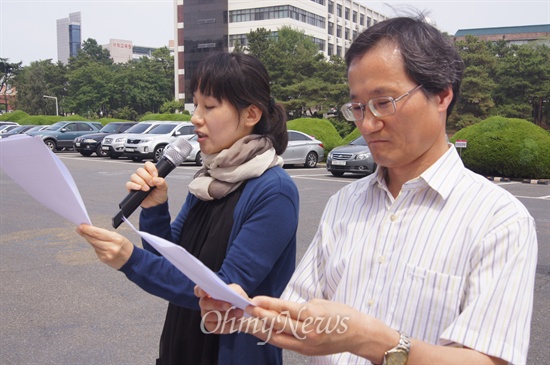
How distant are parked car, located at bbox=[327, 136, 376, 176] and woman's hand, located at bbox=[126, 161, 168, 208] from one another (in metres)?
12.3

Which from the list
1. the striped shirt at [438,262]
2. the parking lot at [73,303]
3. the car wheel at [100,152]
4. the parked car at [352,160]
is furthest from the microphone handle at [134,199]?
the car wheel at [100,152]

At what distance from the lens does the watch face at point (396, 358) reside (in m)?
1.11

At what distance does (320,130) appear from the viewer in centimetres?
2156

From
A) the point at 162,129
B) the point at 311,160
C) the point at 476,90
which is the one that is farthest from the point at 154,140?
the point at 476,90

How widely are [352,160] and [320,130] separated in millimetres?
7264

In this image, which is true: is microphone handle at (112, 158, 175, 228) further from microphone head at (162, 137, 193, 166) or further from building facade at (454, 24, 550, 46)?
building facade at (454, 24, 550, 46)

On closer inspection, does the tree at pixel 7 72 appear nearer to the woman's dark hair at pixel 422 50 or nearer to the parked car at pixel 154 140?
the parked car at pixel 154 140

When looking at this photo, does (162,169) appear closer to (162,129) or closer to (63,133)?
(162,129)

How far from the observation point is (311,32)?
67.4 metres

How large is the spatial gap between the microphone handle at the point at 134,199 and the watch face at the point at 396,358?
87cm

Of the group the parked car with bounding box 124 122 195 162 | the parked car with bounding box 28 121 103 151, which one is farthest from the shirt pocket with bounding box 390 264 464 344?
the parked car with bounding box 28 121 103 151

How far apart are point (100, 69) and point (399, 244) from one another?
216ft

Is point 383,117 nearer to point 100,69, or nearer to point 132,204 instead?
point 132,204

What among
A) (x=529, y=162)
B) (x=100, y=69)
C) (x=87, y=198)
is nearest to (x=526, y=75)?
(x=529, y=162)
